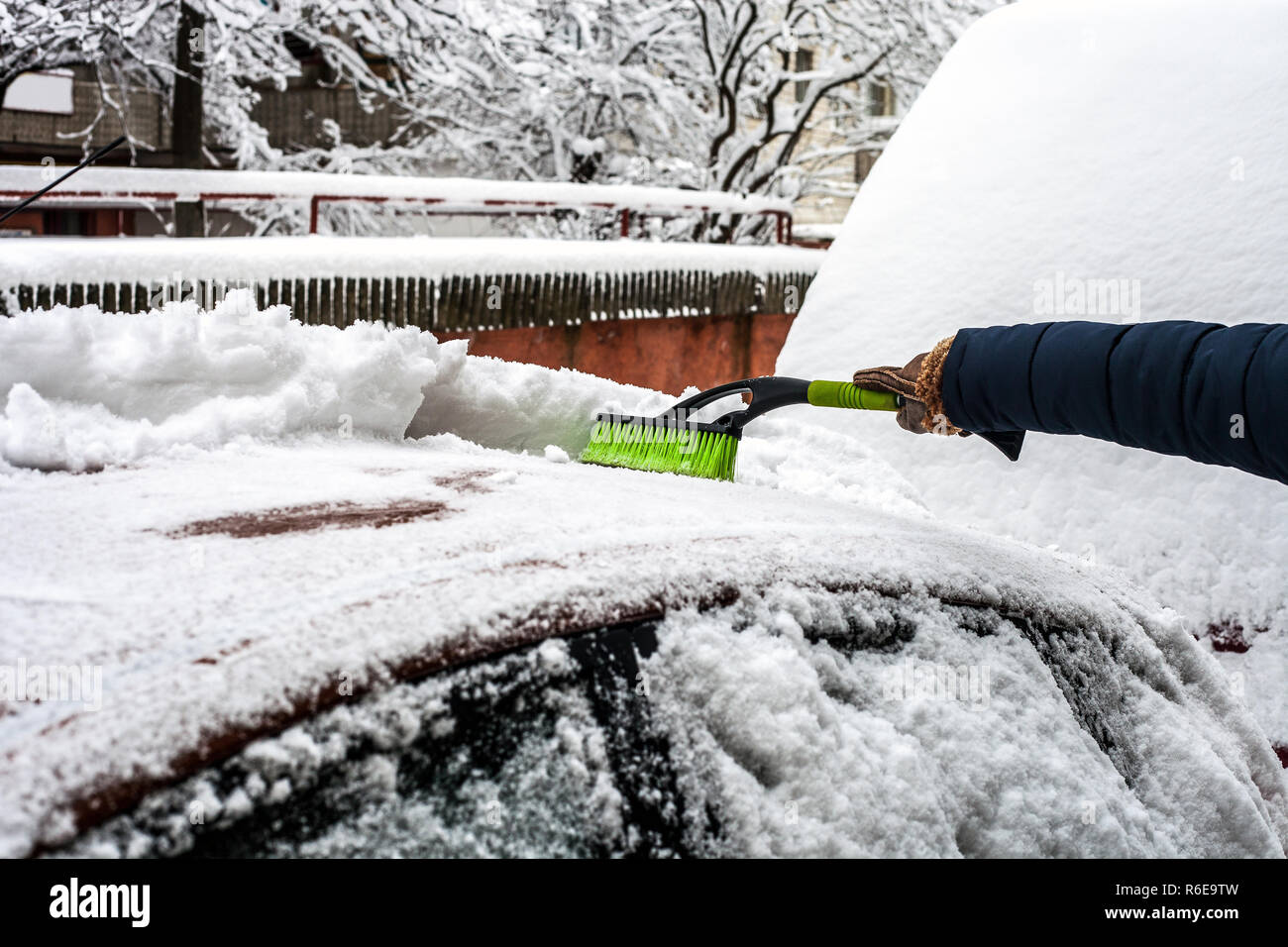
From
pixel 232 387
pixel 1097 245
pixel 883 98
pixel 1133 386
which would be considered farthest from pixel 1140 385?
pixel 883 98

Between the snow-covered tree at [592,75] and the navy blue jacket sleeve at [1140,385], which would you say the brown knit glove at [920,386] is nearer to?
the navy blue jacket sleeve at [1140,385]

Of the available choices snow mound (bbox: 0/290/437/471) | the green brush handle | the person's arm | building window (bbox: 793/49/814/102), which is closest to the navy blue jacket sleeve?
the person's arm

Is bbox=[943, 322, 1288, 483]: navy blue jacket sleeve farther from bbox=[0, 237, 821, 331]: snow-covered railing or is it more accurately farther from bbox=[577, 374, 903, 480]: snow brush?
bbox=[0, 237, 821, 331]: snow-covered railing

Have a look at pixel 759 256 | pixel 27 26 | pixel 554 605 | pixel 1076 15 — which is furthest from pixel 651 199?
pixel 554 605

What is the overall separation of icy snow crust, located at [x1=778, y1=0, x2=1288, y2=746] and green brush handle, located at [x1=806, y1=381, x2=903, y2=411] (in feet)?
4.13

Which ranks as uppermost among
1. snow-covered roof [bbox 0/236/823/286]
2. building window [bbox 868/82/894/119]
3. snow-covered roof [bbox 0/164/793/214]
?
building window [bbox 868/82/894/119]

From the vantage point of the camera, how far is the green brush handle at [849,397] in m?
2.37

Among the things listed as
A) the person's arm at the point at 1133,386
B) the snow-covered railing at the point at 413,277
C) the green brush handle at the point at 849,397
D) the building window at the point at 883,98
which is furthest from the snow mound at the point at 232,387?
the building window at the point at 883,98

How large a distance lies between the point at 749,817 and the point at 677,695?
138 millimetres

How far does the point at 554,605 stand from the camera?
3.83 feet

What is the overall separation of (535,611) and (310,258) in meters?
4.11

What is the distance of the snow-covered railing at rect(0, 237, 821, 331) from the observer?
436 cm

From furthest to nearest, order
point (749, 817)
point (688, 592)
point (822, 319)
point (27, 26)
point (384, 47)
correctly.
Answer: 1. point (384, 47)
2. point (27, 26)
3. point (822, 319)
4. point (688, 592)
5. point (749, 817)
